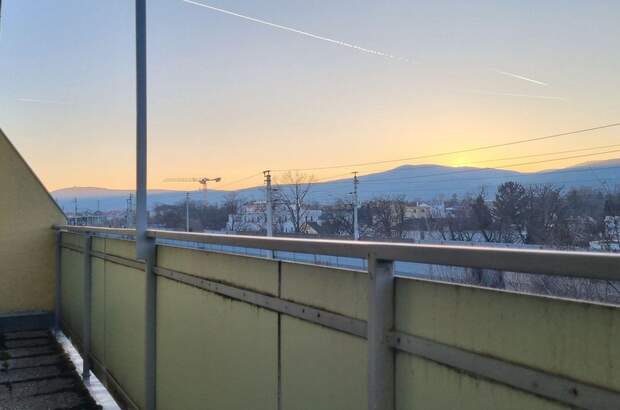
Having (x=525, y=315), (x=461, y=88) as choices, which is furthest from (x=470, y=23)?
(x=525, y=315)

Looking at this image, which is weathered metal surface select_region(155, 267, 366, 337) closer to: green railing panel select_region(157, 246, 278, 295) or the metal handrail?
green railing panel select_region(157, 246, 278, 295)

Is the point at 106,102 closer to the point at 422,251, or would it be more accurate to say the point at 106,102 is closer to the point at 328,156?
the point at 328,156

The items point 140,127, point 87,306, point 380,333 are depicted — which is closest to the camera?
point 380,333

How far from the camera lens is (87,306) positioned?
180 inches

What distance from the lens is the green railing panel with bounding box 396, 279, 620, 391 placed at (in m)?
0.84

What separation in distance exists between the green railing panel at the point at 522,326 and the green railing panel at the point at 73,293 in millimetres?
4381

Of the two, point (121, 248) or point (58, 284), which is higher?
point (121, 248)

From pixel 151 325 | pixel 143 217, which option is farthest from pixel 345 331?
pixel 143 217

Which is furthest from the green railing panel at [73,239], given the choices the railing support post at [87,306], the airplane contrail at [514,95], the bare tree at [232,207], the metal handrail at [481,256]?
the metal handrail at [481,256]

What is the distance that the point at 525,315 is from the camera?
96 cm

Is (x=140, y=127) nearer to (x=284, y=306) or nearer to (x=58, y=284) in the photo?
(x=284, y=306)

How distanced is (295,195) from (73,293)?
3.29 meters

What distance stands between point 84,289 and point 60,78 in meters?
3.58

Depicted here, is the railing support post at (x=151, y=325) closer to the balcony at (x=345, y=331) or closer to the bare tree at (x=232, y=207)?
the balcony at (x=345, y=331)
